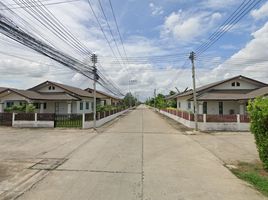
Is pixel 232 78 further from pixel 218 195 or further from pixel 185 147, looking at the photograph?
pixel 218 195

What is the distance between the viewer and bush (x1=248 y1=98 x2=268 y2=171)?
7.52 meters

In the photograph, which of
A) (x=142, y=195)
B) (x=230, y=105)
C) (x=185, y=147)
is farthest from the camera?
(x=230, y=105)

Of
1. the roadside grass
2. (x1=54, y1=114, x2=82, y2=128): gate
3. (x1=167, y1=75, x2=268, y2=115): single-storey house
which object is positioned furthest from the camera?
(x1=167, y1=75, x2=268, y2=115): single-storey house

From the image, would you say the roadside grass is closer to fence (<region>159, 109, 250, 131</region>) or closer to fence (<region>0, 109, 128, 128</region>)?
fence (<region>159, 109, 250, 131</region>)

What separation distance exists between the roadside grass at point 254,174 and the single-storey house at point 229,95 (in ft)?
55.3

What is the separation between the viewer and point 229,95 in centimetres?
2625

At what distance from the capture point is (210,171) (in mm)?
7723

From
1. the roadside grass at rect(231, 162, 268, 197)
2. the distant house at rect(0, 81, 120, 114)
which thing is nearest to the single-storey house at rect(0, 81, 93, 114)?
the distant house at rect(0, 81, 120, 114)

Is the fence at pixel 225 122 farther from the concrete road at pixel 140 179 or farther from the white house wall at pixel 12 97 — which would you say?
the white house wall at pixel 12 97

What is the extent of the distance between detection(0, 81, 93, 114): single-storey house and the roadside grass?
Answer: 2379 centimetres

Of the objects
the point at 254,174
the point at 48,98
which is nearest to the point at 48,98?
the point at 48,98

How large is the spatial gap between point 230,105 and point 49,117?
19447 mm

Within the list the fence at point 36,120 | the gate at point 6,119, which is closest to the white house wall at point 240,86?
the fence at point 36,120

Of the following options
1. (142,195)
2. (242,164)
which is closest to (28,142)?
(142,195)
